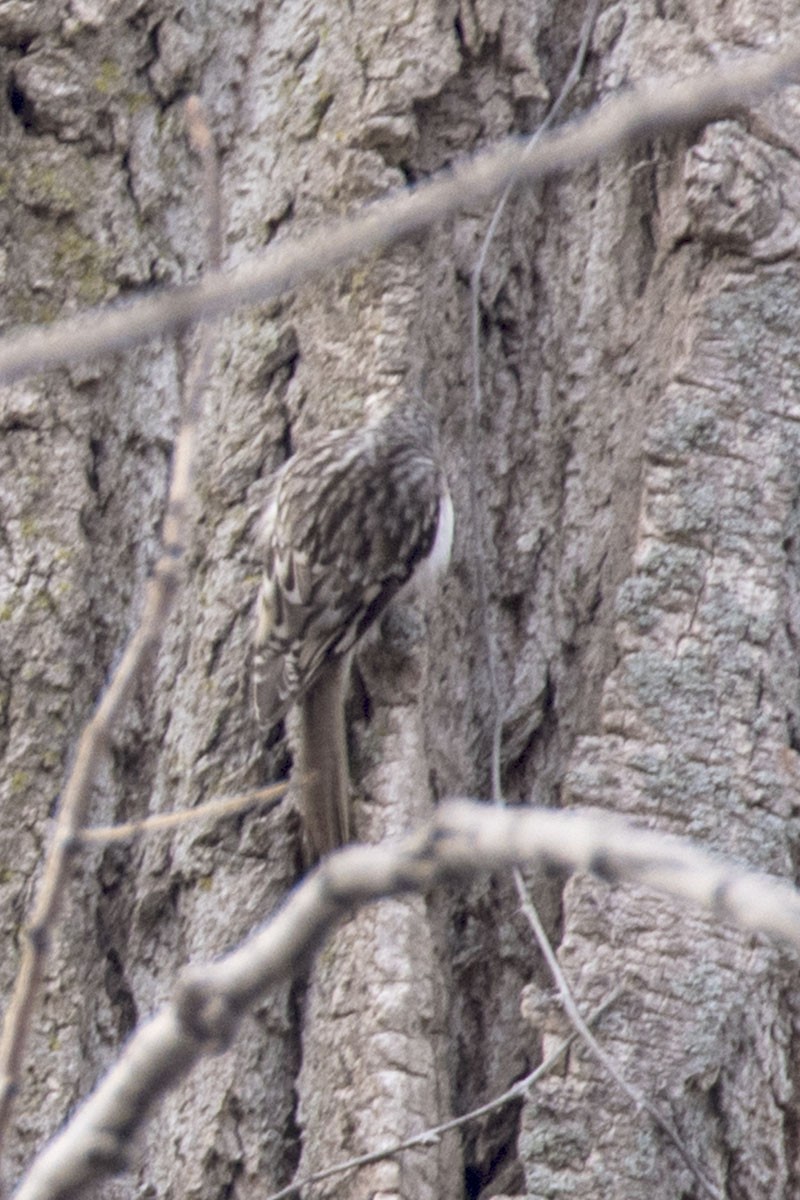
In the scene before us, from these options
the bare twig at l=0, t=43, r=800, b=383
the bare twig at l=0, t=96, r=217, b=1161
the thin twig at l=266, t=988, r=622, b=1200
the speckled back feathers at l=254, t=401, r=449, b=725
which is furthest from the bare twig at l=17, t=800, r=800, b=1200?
the speckled back feathers at l=254, t=401, r=449, b=725

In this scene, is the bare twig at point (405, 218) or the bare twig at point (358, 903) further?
the bare twig at point (405, 218)

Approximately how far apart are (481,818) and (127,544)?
101 inches

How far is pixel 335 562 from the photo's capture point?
4.39m

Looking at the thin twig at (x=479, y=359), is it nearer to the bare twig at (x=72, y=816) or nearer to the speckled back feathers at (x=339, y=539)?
the speckled back feathers at (x=339, y=539)

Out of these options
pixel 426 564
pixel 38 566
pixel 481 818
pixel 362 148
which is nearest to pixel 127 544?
pixel 38 566

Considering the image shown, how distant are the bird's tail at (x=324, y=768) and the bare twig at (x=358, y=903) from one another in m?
1.86

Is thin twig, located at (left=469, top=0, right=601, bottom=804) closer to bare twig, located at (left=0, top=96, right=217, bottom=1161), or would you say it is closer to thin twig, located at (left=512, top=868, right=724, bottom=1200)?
thin twig, located at (left=512, top=868, right=724, bottom=1200)

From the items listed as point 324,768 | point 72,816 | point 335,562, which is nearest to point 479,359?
point 335,562

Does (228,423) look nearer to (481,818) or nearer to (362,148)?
(362,148)

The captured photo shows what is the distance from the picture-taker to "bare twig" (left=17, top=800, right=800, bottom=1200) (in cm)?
128

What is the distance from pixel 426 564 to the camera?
3953 millimetres

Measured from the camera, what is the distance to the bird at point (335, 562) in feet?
11.6

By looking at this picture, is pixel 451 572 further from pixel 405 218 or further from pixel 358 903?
pixel 358 903

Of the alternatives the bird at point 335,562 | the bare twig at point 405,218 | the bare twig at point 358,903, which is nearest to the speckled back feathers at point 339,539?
the bird at point 335,562
